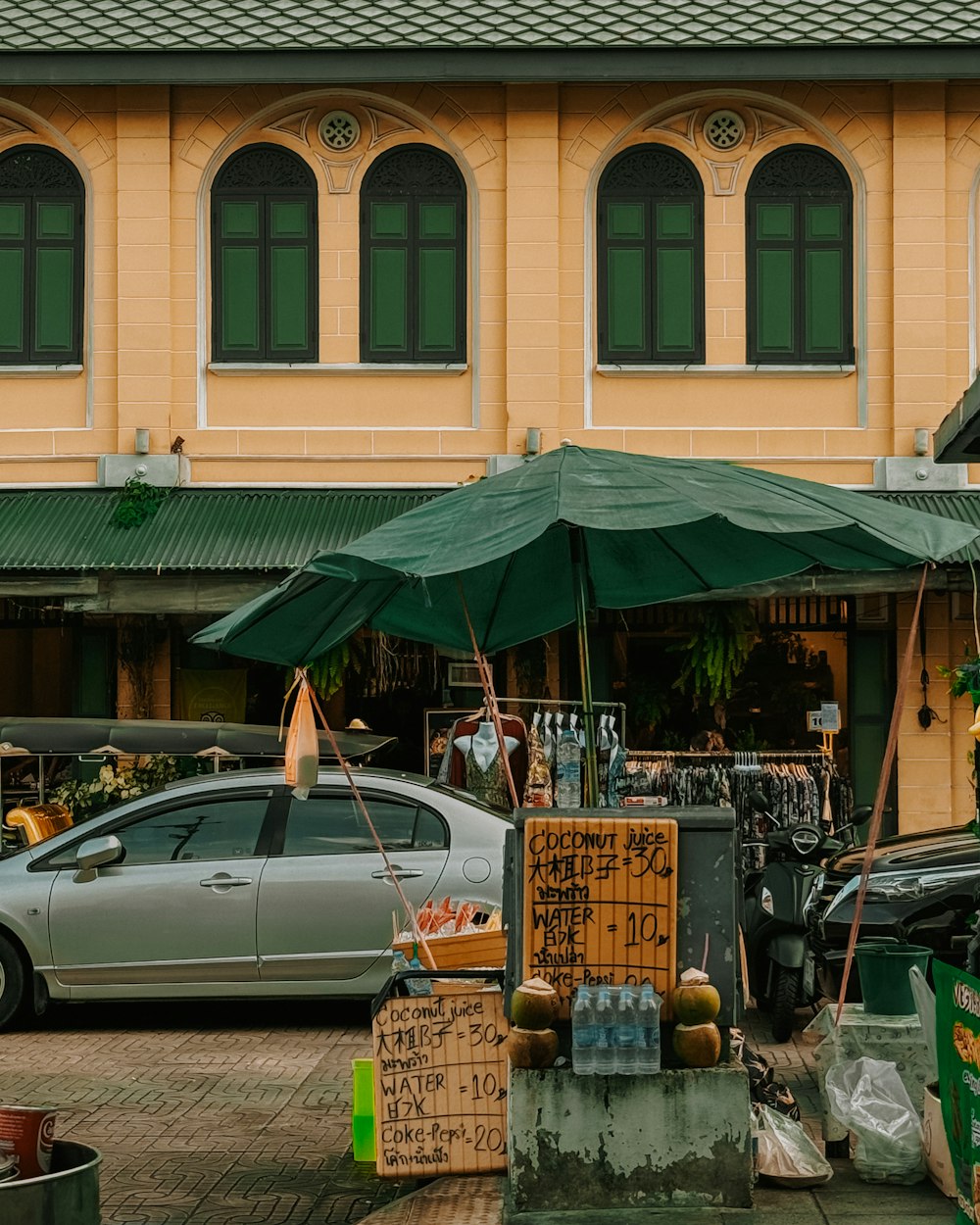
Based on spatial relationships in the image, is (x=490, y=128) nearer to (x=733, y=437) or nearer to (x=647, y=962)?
(x=733, y=437)

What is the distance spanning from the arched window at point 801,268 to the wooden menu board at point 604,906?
1078 centimetres

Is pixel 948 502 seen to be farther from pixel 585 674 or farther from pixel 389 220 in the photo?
pixel 585 674

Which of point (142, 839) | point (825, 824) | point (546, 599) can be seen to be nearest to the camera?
point (546, 599)

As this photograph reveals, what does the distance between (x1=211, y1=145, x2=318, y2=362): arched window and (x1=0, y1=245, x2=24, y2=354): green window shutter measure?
74.4 inches

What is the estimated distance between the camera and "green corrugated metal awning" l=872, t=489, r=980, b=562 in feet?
51.5

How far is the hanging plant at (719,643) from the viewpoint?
1568 centimetres

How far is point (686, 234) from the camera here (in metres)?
16.7

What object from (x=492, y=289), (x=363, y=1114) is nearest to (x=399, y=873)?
(x=363, y=1114)

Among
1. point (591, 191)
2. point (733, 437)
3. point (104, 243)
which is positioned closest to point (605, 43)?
point (591, 191)

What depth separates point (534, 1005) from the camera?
6.38 m

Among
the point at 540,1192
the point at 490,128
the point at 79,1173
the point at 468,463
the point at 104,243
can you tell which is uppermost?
the point at 490,128

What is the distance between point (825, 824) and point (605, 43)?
758 cm

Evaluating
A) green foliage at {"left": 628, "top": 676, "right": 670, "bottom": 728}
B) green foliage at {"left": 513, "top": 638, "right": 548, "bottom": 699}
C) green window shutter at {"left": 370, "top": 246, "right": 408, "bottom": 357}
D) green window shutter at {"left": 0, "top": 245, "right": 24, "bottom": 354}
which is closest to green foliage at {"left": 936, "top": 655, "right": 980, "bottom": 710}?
green foliage at {"left": 628, "top": 676, "right": 670, "bottom": 728}

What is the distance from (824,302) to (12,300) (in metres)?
7.94
